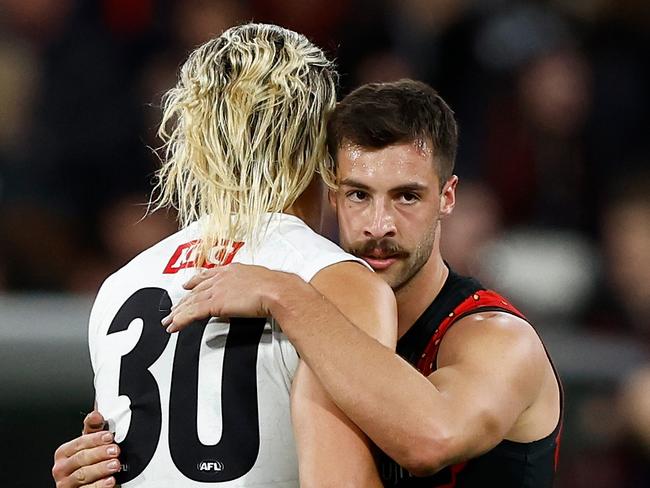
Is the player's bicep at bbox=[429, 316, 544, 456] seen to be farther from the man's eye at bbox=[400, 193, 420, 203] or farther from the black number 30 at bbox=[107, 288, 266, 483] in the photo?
the black number 30 at bbox=[107, 288, 266, 483]

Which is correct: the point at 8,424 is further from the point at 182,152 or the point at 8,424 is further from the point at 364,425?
the point at 364,425

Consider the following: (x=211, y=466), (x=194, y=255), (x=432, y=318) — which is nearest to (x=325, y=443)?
(x=211, y=466)

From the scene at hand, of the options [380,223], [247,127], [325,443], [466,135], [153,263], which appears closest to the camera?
[325,443]

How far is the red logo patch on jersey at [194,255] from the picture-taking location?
9.89ft

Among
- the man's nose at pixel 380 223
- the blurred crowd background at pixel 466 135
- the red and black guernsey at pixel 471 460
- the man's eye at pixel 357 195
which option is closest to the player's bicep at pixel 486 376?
the red and black guernsey at pixel 471 460

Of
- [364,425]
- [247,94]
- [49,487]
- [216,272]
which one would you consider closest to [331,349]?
[364,425]

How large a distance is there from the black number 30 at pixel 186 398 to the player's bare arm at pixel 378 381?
0.11m

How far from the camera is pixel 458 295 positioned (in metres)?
3.53

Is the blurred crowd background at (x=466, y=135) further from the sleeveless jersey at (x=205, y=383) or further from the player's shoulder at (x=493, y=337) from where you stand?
the sleeveless jersey at (x=205, y=383)

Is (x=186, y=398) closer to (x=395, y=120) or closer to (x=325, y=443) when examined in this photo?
(x=325, y=443)

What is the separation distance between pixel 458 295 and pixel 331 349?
34.9 inches

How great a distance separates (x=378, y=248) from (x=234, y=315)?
0.67 m

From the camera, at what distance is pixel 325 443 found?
8.94ft

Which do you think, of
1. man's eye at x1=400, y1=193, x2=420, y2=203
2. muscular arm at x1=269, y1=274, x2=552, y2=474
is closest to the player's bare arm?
muscular arm at x1=269, y1=274, x2=552, y2=474
